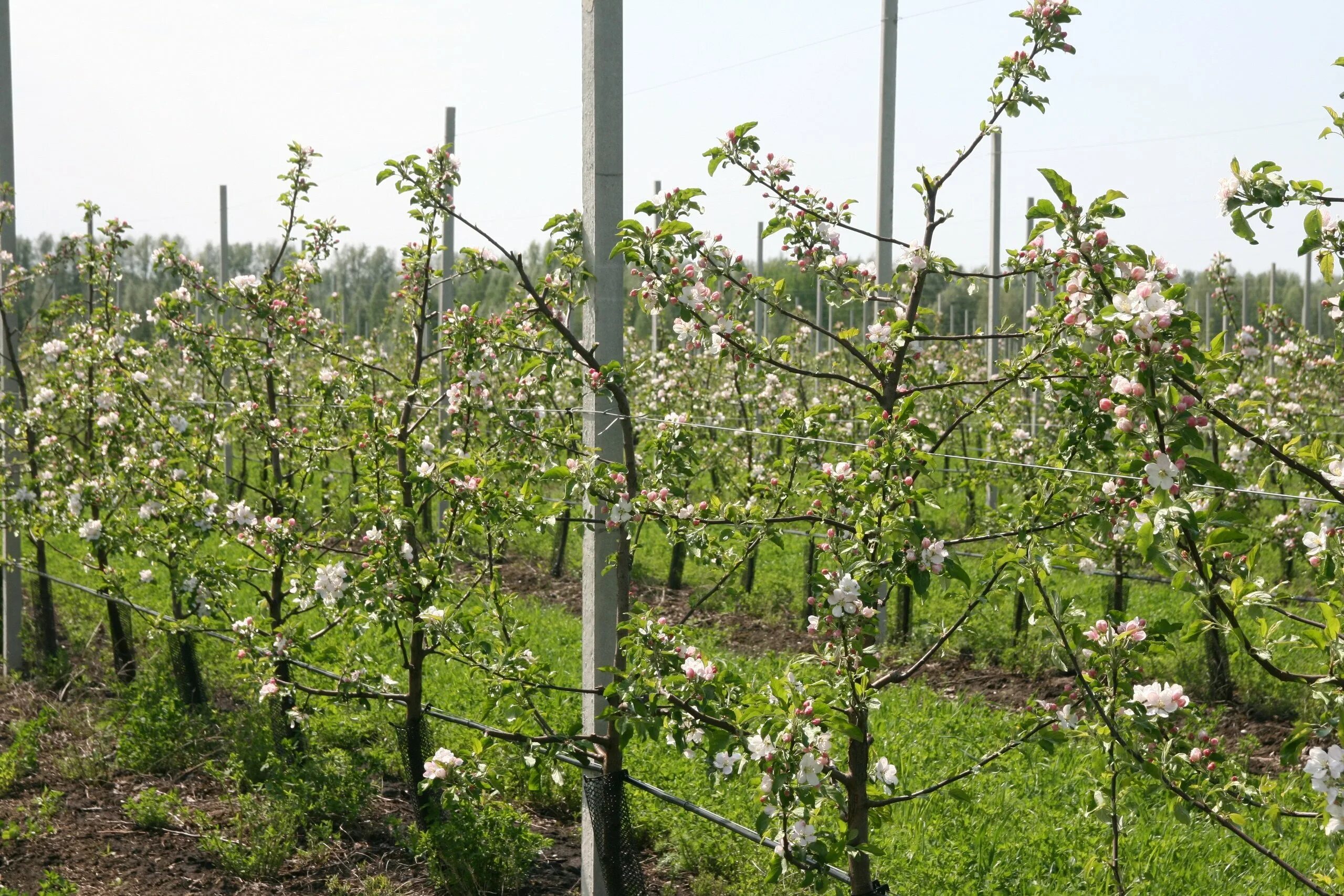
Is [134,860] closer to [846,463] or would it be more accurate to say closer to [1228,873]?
[846,463]

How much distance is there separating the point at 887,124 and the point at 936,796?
3.80m

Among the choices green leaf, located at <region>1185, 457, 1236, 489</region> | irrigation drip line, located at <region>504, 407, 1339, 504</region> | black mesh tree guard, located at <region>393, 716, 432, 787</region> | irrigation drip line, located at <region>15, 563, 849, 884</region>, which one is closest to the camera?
green leaf, located at <region>1185, 457, 1236, 489</region>

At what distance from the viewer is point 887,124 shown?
21.6ft

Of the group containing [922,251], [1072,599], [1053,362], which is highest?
[922,251]

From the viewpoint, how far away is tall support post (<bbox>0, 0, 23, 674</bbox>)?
7.07 m

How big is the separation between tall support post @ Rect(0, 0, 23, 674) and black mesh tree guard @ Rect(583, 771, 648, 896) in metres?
4.73

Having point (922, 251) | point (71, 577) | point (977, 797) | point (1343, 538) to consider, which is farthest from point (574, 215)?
point (71, 577)

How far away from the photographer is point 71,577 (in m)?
9.43

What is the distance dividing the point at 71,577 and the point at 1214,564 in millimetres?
9369

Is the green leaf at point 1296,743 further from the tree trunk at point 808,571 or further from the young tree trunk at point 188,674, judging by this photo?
the young tree trunk at point 188,674

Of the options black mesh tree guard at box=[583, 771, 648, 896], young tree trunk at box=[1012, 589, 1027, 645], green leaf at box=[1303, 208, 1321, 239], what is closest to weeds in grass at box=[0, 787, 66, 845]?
black mesh tree guard at box=[583, 771, 648, 896]

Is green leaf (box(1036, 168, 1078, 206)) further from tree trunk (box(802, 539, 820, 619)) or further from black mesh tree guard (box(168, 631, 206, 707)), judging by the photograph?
black mesh tree guard (box(168, 631, 206, 707))

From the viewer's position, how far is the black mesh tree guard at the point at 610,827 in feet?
12.5

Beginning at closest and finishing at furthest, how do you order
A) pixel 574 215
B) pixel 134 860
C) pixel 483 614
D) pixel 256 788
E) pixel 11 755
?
pixel 574 215, pixel 483 614, pixel 134 860, pixel 256 788, pixel 11 755
